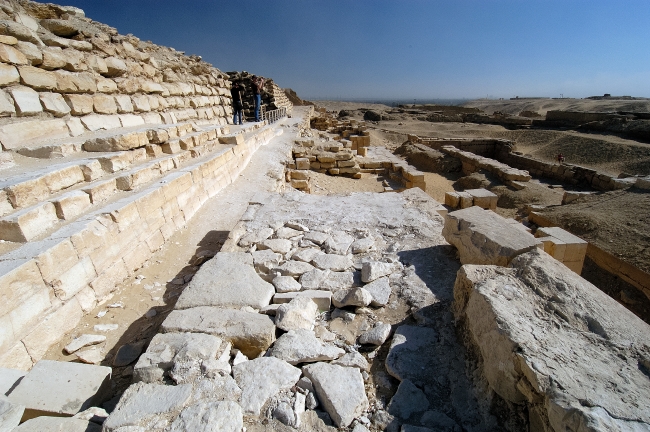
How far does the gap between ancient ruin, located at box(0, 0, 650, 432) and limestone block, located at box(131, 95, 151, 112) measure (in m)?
0.41

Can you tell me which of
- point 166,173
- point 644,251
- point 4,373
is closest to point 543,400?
point 4,373

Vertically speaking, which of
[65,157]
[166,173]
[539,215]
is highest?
[65,157]

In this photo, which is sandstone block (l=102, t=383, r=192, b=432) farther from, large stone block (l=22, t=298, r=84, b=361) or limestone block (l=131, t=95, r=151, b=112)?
limestone block (l=131, t=95, r=151, b=112)

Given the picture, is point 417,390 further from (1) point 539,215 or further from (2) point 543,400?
(1) point 539,215

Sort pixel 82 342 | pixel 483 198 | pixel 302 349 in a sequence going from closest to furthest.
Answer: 1. pixel 302 349
2. pixel 82 342
3. pixel 483 198

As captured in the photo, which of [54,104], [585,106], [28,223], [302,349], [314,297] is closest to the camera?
[302,349]

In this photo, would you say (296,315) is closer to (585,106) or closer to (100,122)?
(100,122)

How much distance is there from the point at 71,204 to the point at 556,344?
13.2 feet

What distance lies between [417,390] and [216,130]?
731 cm

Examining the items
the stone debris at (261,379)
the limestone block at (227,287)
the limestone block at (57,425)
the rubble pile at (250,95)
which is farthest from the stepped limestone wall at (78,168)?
the rubble pile at (250,95)

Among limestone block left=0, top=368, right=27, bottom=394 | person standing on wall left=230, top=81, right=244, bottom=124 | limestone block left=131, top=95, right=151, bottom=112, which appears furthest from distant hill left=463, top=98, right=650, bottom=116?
limestone block left=0, top=368, right=27, bottom=394

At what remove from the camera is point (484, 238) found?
2.84m

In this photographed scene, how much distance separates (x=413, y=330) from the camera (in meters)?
2.27

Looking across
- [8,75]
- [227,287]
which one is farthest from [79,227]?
[8,75]
